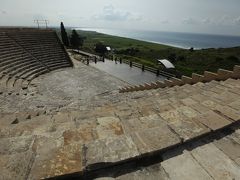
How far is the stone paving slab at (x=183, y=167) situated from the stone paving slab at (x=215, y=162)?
0.08 meters

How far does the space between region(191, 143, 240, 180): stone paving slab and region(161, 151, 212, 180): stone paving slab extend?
8cm

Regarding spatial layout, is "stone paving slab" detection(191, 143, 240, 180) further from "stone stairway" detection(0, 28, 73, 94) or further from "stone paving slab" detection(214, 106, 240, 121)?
"stone stairway" detection(0, 28, 73, 94)

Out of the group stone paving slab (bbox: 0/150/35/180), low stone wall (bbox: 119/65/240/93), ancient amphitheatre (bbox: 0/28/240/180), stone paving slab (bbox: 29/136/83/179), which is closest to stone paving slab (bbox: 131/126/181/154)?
ancient amphitheatre (bbox: 0/28/240/180)

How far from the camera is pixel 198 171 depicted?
Answer: 2139mm

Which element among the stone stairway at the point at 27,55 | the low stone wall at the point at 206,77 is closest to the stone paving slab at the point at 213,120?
the low stone wall at the point at 206,77

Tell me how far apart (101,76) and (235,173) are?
56.9 feet

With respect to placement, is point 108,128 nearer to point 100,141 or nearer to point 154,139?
point 100,141

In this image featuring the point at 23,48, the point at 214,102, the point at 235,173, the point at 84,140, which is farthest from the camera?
the point at 23,48

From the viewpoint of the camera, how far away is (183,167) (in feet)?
7.22

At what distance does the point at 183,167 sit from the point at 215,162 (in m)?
0.41

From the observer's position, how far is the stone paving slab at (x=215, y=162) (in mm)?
2096

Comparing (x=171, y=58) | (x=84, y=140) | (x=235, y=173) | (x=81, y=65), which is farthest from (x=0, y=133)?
(x=171, y=58)

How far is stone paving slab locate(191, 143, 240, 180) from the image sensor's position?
2096 millimetres

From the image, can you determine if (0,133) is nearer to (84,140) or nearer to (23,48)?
(84,140)
